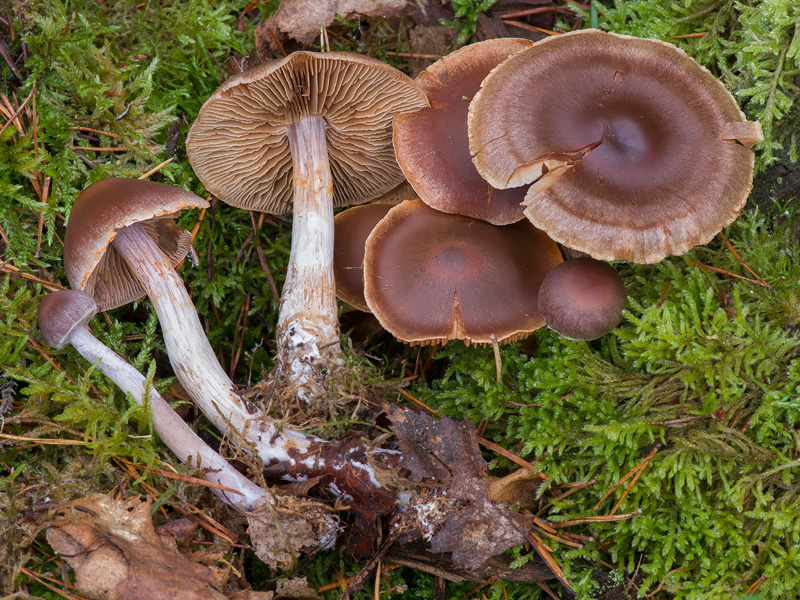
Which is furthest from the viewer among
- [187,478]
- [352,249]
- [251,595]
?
[352,249]

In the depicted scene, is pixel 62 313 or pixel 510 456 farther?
pixel 510 456

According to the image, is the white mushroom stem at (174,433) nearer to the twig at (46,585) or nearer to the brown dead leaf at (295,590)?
the brown dead leaf at (295,590)

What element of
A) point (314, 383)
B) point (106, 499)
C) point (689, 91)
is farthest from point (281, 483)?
point (689, 91)

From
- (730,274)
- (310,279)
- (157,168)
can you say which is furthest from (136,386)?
(730,274)

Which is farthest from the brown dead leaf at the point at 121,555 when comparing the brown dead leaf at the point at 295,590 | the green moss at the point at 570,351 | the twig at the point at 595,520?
the twig at the point at 595,520

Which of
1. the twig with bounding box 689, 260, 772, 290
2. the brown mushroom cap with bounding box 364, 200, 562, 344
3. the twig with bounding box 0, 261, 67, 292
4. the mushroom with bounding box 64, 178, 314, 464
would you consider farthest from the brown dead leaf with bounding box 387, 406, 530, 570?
the twig with bounding box 0, 261, 67, 292

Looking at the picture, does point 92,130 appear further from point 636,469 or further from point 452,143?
point 636,469
